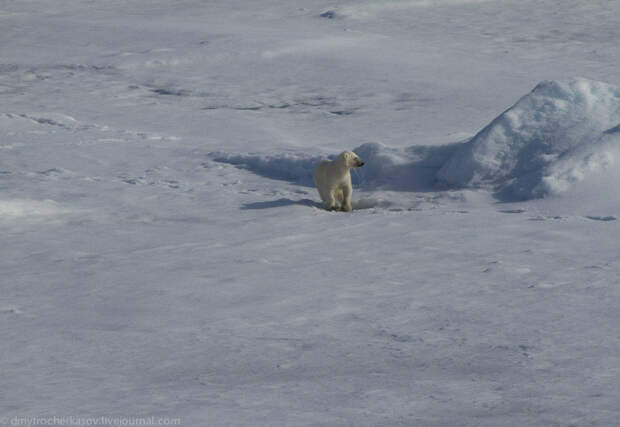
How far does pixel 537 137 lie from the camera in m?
5.45

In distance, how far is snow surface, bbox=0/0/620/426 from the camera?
7.91 feet

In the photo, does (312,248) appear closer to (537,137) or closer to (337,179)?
(337,179)

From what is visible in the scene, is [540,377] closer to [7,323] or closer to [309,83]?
[7,323]

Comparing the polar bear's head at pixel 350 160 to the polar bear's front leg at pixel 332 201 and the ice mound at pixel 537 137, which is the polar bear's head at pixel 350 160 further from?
the ice mound at pixel 537 137

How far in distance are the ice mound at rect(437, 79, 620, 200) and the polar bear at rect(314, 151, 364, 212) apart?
830 millimetres

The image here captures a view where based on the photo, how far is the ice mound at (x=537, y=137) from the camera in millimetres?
5227

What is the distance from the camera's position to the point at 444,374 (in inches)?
98.7

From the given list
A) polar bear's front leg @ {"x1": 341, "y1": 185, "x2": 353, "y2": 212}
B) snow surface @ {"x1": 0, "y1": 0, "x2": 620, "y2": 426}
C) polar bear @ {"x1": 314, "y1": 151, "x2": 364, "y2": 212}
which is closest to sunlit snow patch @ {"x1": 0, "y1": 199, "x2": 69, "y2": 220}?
snow surface @ {"x1": 0, "y1": 0, "x2": 620, "y2": 426}

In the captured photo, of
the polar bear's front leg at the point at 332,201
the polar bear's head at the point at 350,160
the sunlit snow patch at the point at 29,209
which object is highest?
the polar bear's head at the point at 350,160

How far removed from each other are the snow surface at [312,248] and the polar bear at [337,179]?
5.5 inches

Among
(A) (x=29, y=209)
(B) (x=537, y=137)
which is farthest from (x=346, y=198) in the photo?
(A) (x=29, y=209)

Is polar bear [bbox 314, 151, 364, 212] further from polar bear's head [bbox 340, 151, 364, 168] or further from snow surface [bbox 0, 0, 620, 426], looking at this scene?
snow surface [bbox 0, 0, 620, 426]

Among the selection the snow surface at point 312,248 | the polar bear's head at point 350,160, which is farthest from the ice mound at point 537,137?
the polar bear's head at point 350,160

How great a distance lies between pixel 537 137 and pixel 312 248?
6.98 ft
